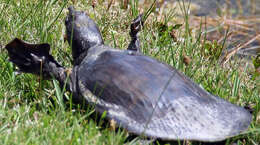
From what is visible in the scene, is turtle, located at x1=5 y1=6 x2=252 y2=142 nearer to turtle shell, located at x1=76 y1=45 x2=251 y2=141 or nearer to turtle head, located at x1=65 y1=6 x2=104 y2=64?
turtle shell, located at x1=76 y1=45 x2=251 y2=141

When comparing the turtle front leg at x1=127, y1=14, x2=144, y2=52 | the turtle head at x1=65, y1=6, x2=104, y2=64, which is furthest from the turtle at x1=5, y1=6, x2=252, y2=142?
the turtle front leg at x1=127, y1=14, x2=144, y2=52

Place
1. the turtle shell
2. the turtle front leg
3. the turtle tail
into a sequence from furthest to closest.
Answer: the turtle front leg, the turtle tail, the turtle shell

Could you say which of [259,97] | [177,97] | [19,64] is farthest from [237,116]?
[19,64]

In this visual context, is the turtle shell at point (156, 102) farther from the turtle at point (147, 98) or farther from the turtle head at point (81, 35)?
the turtle head at point (81, 35)

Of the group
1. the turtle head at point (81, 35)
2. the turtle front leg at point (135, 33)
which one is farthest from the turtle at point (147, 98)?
the turtle front leg at point (135, 33)

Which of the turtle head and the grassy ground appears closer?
the grassy ground

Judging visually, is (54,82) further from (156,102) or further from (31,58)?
(156,102)
